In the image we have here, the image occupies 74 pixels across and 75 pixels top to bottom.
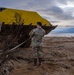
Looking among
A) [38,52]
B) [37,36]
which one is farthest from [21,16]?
[38,52]

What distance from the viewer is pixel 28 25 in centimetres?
1227

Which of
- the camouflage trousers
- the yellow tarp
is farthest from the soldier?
the yellow tarp

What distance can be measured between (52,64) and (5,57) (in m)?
4.45

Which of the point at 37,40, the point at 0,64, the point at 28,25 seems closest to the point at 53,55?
the point at 28,25

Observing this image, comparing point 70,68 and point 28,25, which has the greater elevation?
point 28,25

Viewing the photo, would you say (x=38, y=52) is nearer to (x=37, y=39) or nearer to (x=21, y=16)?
(x=37, y=39)

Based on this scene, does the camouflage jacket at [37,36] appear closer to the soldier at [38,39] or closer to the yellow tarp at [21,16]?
the soldier at [38,39]

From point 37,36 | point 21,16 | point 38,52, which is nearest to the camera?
point 37,36

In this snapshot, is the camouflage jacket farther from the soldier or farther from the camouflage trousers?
the camouflage trousers

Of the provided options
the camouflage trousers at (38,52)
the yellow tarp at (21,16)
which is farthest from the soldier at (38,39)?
the yellow tarp at (21,16)

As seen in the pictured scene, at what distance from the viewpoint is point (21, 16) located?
12344mm

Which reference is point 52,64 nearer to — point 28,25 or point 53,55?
point 53,55

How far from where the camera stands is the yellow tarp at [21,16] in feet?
38.3

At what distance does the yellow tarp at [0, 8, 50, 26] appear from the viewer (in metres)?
11.7
